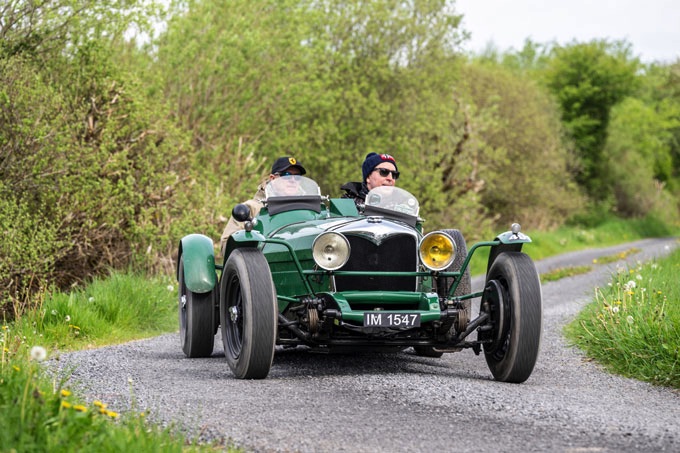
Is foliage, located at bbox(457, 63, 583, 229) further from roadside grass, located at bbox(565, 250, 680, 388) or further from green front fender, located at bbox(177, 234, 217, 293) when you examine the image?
green front fender, located at bbox(177, 234, 217, 293)

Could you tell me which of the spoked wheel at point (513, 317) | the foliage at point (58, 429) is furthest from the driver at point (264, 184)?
the foliage at point (58, 429)

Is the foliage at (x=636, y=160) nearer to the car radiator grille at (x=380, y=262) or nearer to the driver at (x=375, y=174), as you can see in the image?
the driver at (x=375, y=174)

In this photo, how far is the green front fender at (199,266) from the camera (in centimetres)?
850

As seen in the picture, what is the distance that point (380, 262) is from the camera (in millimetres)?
7648

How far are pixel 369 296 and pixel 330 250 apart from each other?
48 centimetres

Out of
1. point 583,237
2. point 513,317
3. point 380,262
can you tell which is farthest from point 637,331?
point 583,237

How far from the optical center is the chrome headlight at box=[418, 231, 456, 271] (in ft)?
24.6

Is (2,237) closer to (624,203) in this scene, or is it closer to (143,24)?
(143,24)

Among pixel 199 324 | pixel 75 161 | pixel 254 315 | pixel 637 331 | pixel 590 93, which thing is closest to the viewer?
pixel 254 315

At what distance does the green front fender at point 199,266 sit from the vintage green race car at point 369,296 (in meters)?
0.57

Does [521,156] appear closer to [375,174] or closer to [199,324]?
[375,174]

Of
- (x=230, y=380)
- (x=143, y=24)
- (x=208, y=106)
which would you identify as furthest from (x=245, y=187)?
(x=230, y=380)

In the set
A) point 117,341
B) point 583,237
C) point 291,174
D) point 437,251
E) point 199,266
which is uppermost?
point 291,174

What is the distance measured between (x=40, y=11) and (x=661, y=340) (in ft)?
30.0
